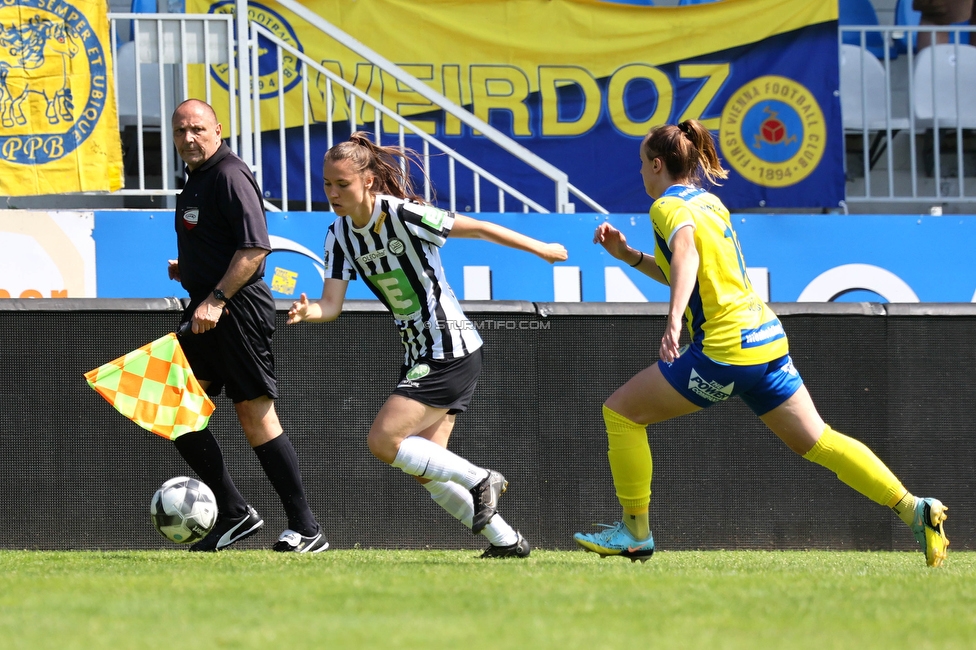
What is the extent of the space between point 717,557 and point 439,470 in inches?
72.0

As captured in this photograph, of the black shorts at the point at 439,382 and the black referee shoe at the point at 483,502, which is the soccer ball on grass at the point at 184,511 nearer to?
the black shorts at the point at 439,382

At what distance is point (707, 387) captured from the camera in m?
4.71

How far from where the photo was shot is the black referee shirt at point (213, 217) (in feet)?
→ 17.7

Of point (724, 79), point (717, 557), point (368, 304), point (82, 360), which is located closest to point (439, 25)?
point (724, 79)

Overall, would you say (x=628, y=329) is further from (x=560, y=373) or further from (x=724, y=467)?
(x=724, y=467)

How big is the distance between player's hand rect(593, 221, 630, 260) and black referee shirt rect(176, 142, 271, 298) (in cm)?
154

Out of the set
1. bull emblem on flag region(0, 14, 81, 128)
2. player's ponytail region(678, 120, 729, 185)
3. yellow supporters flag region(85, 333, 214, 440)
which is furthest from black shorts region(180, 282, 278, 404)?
bull emblem on flag region(0, 14, 81, 128)

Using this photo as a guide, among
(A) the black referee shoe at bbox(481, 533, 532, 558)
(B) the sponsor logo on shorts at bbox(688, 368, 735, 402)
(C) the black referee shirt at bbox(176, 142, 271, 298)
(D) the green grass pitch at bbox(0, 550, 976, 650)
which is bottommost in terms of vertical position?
(A) the black referee shoe at bbox(481, 533, 532, 558)

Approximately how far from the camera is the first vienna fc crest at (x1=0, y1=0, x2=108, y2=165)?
25.9 ft

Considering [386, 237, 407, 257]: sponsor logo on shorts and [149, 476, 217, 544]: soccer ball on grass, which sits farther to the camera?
[149, 476, 217, 544]: soccer ball on grass

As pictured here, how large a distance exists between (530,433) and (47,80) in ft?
13.4

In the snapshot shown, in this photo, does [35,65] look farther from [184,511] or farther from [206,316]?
[184,511]

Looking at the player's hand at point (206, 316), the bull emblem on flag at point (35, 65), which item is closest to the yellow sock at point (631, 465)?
the player's hand at point (206, 316)

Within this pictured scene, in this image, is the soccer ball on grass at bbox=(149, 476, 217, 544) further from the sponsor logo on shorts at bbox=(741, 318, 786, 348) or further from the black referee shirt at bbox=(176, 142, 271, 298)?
the sponsor logo on shorts at bbox=(741, 318, 786, 348)
